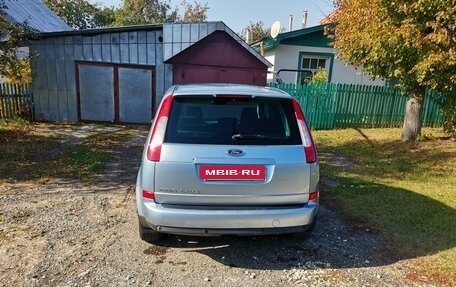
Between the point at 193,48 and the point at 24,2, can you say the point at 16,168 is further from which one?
the point at 24,2

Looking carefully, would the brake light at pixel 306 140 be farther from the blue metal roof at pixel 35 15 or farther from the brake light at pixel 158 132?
the blue metal roof at pixel 35 15

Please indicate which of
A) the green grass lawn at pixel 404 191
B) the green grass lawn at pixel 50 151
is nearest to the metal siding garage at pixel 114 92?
the green grass lawn at pixel 50 151

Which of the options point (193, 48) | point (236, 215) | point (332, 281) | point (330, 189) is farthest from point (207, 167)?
point (193, 48)

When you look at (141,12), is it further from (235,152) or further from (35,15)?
(235,152)

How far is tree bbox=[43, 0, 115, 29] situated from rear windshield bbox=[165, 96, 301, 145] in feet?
112

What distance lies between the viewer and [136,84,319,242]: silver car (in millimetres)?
2871

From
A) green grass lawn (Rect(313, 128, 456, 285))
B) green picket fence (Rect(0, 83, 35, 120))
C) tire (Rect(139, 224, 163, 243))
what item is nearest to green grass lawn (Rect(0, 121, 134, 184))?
green picket fence (Rect(0, 83, 35, 120))

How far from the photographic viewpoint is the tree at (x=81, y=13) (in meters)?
33.2

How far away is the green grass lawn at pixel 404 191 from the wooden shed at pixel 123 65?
16.8 feet

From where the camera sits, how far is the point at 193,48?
11891 millimetres

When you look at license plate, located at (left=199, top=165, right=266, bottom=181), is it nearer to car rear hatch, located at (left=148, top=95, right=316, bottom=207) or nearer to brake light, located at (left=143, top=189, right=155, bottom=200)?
car rear hatch, located at (left=148, top=95, right=316, bottom=207)

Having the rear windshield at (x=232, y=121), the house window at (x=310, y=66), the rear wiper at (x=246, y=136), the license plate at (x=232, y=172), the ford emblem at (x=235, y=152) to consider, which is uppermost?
the house window at (x=310, y=66)

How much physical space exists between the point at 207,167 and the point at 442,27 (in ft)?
20.7

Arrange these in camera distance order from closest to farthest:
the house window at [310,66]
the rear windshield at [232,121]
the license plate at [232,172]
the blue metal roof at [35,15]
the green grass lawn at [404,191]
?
the license plate at [232,172]
the rear windshield at [232,121]
the green grass lawn at [404,191]
the house window at [310,66]
the blue metal roof at [35,15]
